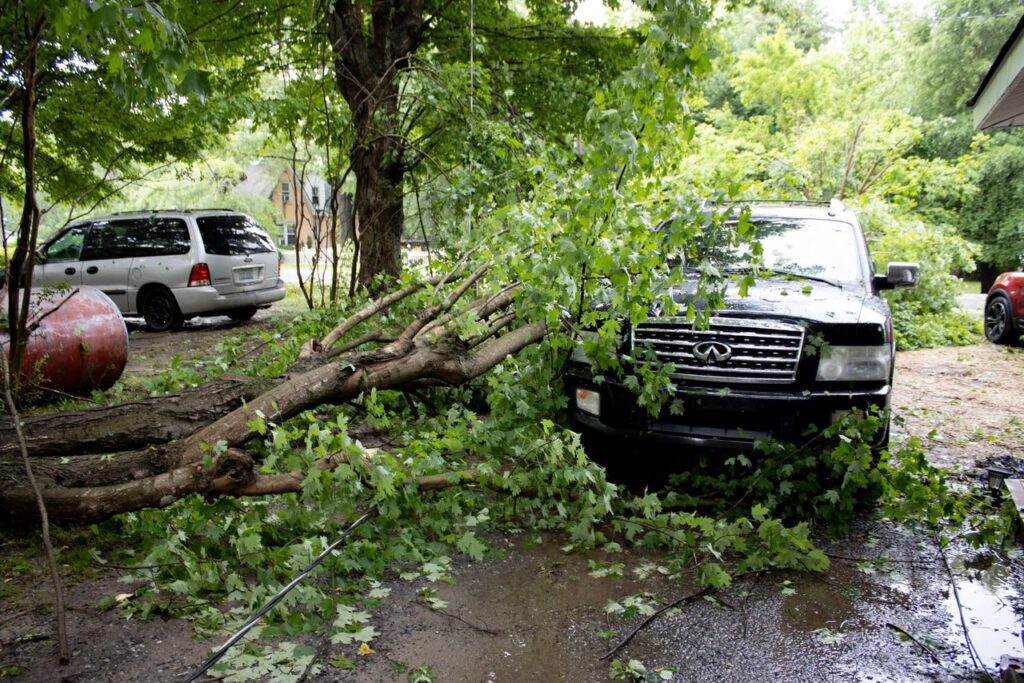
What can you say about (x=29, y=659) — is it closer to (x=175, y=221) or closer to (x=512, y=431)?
(x=512, y=431)

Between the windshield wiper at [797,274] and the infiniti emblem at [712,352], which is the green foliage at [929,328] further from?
the infiniti emblem at [712,352]

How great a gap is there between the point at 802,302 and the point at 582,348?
1425 millimetres

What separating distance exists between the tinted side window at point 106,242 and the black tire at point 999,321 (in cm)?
1493

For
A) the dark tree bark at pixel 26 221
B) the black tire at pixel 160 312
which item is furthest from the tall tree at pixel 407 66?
the black tire at pixel 160 312

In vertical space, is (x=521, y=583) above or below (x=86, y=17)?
below

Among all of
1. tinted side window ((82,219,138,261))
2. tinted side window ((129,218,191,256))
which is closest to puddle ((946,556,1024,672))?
tinted side window ((129,218,191,256))

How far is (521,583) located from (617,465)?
4.52ft

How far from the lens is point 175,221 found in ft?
44.1

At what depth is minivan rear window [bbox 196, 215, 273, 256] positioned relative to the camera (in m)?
13.5

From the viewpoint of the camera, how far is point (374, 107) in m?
9.65

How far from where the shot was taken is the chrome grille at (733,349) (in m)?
4.76

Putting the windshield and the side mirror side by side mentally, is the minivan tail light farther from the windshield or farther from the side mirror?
the side mirror

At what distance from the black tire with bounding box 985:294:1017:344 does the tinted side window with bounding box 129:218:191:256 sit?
13.9 m

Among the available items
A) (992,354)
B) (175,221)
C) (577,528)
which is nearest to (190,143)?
(175,221)
